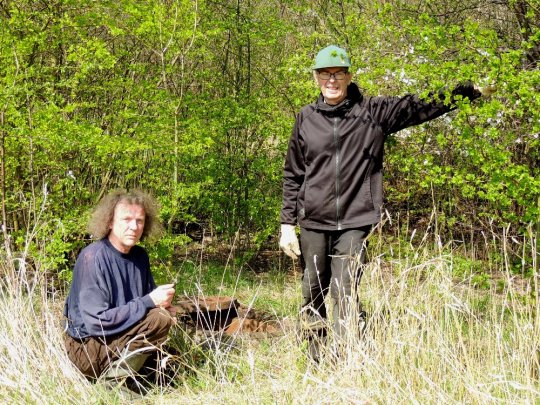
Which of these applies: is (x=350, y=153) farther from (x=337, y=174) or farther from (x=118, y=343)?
(x=118, y=343)

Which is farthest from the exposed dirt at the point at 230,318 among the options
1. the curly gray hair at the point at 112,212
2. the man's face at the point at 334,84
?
the man's face at the point at 334,84

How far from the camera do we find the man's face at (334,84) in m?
3.90

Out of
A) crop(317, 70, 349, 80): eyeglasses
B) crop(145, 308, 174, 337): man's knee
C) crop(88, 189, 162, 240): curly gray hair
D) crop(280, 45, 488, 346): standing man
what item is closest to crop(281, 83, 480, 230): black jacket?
crop(280, 45, 488, 346): standing man

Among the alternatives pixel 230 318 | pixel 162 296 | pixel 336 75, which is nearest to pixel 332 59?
pixel 336 75

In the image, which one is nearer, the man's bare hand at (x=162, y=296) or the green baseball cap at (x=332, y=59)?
the man's bare hand at (x=162, y=296)

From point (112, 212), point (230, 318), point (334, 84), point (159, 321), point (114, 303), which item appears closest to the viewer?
point (159, 321)

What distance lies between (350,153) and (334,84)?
40cm

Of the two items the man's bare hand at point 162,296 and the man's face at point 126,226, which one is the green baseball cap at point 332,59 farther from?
the man's bare hand at point 162,296

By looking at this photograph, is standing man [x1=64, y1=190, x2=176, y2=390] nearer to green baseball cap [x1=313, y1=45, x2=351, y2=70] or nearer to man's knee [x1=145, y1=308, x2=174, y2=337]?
man's knee [x1=145, y1=308, x2=174, y2=337]

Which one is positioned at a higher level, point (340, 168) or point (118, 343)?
point (340, 168)

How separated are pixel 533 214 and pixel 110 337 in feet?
7.59

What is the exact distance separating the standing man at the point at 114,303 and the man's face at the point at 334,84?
120cm

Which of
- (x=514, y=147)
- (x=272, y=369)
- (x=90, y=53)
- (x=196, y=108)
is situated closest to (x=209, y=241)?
(x=196, y=108)

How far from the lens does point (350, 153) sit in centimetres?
389
